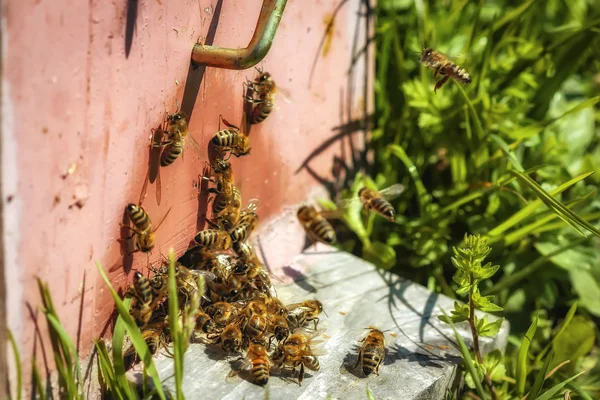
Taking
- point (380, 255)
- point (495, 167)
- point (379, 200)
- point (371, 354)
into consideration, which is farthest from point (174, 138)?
point (495, 167)

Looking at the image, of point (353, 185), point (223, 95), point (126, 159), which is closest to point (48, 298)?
point (126, 159)

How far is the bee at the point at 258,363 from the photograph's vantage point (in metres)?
2.26

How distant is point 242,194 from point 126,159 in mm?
786

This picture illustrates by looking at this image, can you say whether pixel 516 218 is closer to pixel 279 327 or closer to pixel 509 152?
pixel 509 152

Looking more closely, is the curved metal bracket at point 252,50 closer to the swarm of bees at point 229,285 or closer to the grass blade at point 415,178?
the swarm of bees at point 229,285

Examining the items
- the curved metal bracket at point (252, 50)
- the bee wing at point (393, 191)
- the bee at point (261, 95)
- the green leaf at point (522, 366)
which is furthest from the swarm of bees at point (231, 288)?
the bee wing at point (393, 191)

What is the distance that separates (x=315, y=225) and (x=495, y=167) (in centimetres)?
101

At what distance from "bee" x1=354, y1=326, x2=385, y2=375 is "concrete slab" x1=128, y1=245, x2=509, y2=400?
0.04 m

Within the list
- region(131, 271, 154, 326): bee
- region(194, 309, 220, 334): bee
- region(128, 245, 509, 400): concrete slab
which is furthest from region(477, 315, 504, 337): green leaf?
region(131, 271, 154, 326): bee

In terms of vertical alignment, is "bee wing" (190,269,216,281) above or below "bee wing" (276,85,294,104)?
below

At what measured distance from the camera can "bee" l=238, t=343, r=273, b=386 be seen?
89.0 inches

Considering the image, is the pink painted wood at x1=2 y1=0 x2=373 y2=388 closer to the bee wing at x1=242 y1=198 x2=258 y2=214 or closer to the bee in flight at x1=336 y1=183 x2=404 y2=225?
the bee wing at x1=242 y1=198 x2=258 y2=214

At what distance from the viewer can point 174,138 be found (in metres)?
2.25

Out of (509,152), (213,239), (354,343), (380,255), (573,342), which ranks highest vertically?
(509,152)
